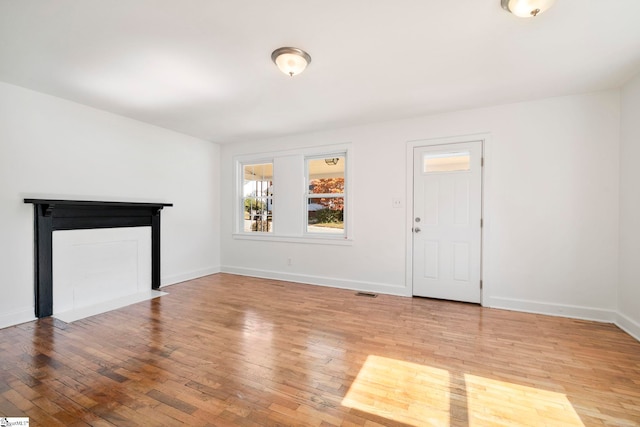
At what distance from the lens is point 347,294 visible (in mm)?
4074

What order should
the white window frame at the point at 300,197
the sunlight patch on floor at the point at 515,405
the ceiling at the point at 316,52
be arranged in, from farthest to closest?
the white window frame at the point at 300,197, the ceiling at the point at 316,52, the sunlight patch on floor at the point at 515,405

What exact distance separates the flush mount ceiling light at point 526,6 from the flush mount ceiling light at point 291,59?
54.4 inches

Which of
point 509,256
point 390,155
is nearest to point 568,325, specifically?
point 509,256

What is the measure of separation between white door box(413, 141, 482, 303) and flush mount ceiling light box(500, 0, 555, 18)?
197 cm

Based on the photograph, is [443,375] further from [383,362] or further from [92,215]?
[92,215]

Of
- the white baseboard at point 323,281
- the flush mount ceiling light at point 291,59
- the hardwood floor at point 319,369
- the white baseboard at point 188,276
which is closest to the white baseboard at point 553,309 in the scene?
the hardwood floor at point 319,369

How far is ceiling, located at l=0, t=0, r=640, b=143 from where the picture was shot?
187 centimetres

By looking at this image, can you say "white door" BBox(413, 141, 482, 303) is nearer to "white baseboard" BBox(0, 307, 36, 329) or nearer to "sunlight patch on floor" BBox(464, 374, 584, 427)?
"sunlight patch on floor" BBox(464, 374, 584, 427)

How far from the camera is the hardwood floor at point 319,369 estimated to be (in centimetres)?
165

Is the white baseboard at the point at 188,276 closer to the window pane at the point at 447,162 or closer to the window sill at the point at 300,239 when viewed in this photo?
the window sill at the point at 300,239

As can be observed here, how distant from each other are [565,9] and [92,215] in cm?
489

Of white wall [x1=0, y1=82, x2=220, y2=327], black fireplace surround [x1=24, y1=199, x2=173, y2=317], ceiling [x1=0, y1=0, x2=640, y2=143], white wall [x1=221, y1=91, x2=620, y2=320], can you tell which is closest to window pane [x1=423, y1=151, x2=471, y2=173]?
white wall [x1=221, y1=91, x2=620, y2=320]

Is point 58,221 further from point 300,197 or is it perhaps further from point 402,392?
point 402,392

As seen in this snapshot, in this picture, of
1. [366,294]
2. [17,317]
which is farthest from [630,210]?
[17,317]
